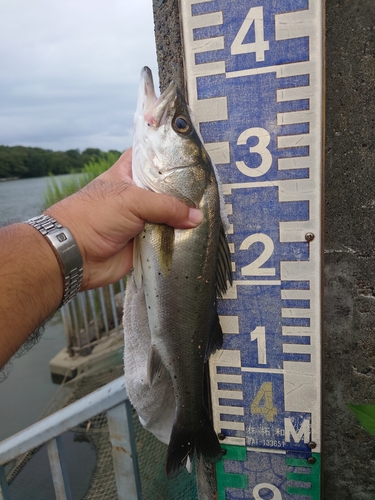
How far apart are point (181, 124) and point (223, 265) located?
1.95 feet

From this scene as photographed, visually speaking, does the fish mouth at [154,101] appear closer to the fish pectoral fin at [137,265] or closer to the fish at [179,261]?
the fish at [179,261]

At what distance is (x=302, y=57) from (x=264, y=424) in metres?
1.59

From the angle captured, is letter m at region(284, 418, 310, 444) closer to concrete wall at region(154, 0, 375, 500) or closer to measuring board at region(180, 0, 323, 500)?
measuring board at region(180, 0, 323, 500)

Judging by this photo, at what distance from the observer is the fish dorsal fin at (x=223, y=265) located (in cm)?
155

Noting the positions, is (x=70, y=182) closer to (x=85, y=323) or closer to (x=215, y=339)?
(x=85, y=323)

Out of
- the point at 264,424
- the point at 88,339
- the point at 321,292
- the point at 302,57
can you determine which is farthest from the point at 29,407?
the point at 302,57

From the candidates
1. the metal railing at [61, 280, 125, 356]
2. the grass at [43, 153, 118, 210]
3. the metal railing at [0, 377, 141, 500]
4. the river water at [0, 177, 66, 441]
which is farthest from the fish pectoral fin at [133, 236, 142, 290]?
the grass at [43, 153, 118, 210]

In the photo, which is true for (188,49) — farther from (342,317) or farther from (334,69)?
(342,317)

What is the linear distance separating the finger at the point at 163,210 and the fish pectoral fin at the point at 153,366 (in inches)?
21.6

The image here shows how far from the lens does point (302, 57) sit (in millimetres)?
1443

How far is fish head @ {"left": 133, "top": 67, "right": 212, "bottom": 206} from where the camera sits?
56.9 inches

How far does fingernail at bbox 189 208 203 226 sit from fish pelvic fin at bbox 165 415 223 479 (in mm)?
832

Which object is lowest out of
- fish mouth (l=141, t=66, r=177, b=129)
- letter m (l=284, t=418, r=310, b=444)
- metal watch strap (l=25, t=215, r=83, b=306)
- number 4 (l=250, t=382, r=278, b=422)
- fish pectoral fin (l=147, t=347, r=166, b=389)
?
letter m (l=284, t=418, r=310, b=444)

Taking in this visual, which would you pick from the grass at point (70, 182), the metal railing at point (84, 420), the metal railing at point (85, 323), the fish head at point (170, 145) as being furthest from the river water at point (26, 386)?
the fish head at point (170, 145)
